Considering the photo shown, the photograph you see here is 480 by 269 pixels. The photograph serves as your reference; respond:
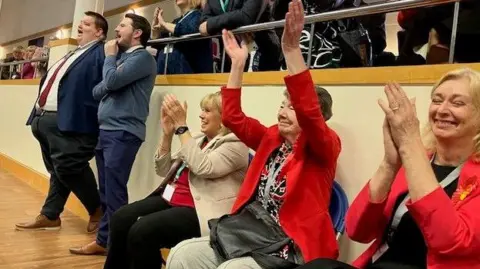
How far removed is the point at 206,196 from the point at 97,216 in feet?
5.06

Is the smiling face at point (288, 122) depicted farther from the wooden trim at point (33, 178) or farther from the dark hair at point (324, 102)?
the wooden trim at point (33, 178)

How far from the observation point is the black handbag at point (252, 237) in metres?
1.55

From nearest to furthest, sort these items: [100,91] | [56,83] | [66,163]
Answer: [100,91], [66,163], [56,83]

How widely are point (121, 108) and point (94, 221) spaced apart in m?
0.97

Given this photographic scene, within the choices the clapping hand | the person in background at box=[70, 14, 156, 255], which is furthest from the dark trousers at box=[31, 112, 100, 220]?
the clapping hand

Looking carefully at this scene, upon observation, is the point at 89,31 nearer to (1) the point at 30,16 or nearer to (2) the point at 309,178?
(2) the point at 309,178

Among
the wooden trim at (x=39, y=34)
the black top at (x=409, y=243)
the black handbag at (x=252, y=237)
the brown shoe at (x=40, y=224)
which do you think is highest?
the wooden trim at (x=39, y=34)

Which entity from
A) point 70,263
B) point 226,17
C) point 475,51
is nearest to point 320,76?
A: point 475,51

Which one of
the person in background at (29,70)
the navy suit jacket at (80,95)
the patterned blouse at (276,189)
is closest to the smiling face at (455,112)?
the patterned blouse at (276,189)

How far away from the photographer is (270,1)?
9.05 feet

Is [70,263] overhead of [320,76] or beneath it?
beneath

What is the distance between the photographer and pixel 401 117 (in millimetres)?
1177

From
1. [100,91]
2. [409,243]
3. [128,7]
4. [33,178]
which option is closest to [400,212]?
[409,243]

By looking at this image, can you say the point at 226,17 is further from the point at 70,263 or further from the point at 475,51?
the point at 70,263
